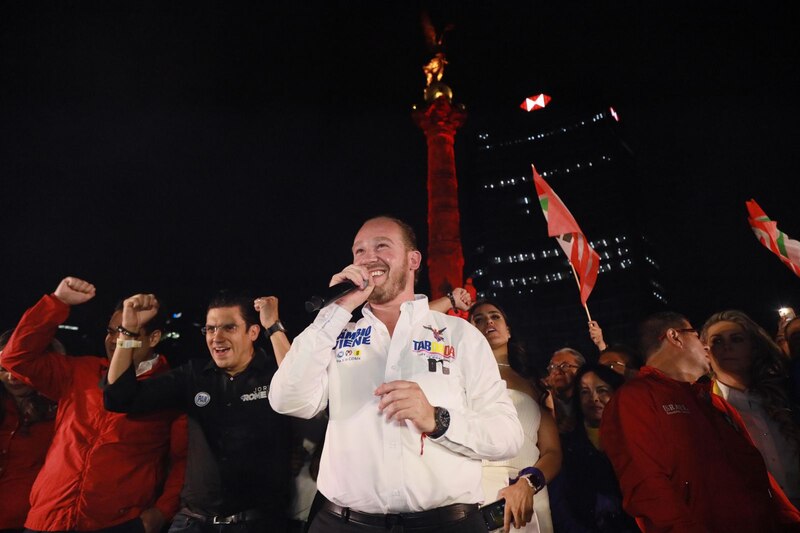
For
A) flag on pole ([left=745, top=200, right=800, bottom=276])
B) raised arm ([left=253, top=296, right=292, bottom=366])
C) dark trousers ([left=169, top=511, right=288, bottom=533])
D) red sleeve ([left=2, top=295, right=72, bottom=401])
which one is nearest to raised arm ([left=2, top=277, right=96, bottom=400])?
red sleeve ([left=2, top=295, right=72, bottom=401])

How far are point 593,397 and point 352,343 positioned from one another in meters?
2.89

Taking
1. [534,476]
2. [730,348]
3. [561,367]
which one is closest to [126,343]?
[534,476]

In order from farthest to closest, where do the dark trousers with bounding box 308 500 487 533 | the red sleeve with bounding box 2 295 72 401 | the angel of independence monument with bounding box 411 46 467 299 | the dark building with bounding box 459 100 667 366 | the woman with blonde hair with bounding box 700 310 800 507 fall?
the dark building with bounding box 459 100 667 366, the angel of independence monument with bounding box 411 46 467 299, the woman with blonde hair with bounding box 700 310 800 507, the red sleeve with bounding box 2 295 72 401, the dark trousers with bounding box 308 500 487 533

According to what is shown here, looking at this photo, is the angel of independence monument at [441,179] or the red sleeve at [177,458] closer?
the red sleeve at [177,458]

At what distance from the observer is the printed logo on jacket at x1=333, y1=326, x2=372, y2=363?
2.81 metres

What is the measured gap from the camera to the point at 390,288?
2994mm

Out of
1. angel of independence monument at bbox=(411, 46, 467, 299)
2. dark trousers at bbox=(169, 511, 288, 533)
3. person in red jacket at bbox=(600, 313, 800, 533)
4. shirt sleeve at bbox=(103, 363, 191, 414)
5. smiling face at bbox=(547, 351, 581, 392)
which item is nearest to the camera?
person in red jacket at bbox=(600, 313, 800, 533)

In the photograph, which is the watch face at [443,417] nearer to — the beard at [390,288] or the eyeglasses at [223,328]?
the beard at [390,288]

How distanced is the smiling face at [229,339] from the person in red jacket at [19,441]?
6.50ft

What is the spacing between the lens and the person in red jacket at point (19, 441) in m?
4.54

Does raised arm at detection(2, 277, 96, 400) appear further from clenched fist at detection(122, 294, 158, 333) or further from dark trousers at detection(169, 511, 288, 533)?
dark trousers at detection(169, 511, 288, 533)

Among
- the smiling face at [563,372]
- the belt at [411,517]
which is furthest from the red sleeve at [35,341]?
the smiling face at [563,372]

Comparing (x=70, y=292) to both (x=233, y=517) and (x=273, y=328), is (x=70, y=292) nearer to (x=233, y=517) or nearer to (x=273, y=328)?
(x=273, y=328)

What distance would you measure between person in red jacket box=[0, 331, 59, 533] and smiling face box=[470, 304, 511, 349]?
3.85 meters
